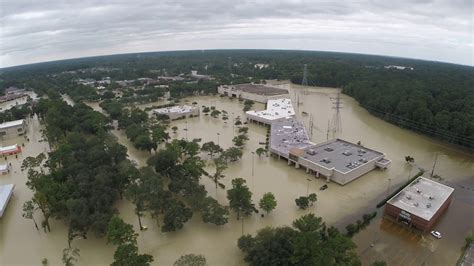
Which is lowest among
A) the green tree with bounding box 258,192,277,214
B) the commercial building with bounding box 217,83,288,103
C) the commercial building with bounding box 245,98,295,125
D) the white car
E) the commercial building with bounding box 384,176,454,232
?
the white car

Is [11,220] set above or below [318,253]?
below

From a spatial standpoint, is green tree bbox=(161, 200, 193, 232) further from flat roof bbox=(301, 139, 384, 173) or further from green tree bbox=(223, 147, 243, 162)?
flat roof bbox=(301, 139, 384, 173)

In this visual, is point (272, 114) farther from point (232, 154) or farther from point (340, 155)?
point (232, 154)

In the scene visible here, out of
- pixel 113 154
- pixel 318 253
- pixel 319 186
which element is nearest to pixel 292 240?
pixel 318 253

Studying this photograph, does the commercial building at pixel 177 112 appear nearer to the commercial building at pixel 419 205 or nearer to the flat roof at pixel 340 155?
the flat roof at pixel 340 155

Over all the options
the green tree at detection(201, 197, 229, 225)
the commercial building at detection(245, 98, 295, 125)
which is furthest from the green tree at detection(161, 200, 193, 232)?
the commercial building at detection(245, 98, 295, 125)

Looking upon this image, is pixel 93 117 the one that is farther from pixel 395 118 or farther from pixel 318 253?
pixel 395 118

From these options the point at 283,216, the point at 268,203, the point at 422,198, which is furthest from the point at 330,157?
the point at 268,203

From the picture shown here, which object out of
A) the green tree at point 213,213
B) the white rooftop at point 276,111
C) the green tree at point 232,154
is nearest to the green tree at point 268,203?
the green tree at point 213,213
